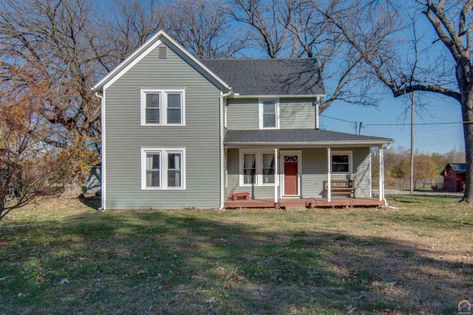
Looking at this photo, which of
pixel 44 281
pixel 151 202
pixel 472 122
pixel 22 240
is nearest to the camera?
pixel 44 281

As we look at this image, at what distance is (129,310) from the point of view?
4.49 metres

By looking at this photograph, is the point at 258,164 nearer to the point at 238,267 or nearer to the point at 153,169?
the point at 153,169

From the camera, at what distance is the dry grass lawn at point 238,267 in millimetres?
4711

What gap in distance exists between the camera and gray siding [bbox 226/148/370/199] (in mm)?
17703

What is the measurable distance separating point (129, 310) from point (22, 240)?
6204 millimetres

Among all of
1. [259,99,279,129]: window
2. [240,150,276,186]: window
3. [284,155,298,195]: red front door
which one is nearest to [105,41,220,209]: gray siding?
[240,150,276,186]: window

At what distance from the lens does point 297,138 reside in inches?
638

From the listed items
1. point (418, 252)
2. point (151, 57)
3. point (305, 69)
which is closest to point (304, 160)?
point (305, 69)

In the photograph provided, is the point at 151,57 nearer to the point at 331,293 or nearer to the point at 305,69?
the point at 305,69

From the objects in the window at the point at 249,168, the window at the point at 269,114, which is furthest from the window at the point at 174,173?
the window at the point at 269,114

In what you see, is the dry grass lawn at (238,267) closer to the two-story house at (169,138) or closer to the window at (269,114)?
the two-story house at (169,138)

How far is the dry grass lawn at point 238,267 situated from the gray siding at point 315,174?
5.72 metres

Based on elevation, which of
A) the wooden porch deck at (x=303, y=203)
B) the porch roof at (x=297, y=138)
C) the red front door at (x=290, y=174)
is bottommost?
the wooden porch deck at (x=303, y=203)

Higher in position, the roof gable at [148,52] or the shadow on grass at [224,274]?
the roof gable at [148,52]
